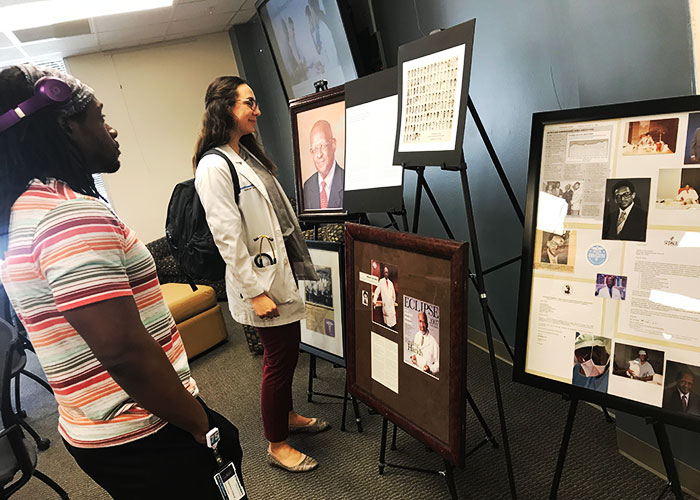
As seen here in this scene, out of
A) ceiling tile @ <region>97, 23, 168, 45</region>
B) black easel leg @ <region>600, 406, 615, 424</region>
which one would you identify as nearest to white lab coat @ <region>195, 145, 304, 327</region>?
black easel leg @ <region>600, 406, 615, 424</region>

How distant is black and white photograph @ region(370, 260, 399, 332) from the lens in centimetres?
141

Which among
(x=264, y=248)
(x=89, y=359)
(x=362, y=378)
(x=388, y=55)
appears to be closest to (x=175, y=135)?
(x=388, y=55)

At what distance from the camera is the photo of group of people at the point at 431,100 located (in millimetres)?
1326

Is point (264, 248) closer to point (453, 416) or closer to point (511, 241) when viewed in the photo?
point (453, 416)

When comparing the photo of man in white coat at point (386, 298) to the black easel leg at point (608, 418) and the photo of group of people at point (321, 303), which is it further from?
the black easel leg at point (608, 418)

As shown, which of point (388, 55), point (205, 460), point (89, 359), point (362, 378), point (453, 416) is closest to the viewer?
point (89, 359)

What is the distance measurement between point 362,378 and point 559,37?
1.56 metres

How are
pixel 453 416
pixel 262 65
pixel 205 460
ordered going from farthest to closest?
pixel 262 65 < pixel 453 416 < pixel 205 460

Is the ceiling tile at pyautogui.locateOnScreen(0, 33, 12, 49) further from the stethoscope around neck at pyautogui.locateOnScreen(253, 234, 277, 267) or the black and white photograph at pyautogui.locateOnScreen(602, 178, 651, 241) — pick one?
the black and white photograph at pyautogui.locateOnScreen(602, 178, 651, 241)

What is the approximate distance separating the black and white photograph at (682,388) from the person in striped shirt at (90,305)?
109cm

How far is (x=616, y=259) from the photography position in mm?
1124

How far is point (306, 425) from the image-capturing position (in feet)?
7.00

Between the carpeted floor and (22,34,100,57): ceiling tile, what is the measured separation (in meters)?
3.26

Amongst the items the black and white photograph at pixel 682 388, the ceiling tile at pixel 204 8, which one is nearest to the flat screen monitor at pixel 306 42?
the ceiling tile at pixel 204 8
